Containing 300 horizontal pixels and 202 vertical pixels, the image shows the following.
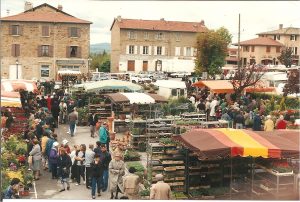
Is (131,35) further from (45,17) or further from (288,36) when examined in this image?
(288,36)

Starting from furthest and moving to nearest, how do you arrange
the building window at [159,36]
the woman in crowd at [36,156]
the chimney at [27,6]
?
1. the building window at [159,36]
2. the chimney at [27,6]
3. the woman in crowd at [36,156]

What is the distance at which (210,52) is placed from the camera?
152 ft

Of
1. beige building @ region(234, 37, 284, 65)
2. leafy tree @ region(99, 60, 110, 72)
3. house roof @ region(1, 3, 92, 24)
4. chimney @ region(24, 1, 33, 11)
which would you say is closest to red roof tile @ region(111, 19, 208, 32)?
leafy tree @ region(99, 60, 110, 72)

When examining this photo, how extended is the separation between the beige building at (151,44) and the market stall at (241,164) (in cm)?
4651

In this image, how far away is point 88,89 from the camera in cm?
2264

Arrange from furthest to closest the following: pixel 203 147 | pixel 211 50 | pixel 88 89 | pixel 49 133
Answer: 1. pixel 211 50
2. pixel 88 89
3. pixel 49 133
4. pixel 203 147

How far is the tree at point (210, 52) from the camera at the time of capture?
150ft

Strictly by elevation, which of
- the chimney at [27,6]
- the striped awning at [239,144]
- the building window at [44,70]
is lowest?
the striped awning at [239,144]

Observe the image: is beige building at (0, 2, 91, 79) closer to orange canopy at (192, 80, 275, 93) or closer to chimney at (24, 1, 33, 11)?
chimney at (24, 1, 33, 11)

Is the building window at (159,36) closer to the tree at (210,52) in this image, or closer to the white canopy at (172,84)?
the tree at (210,52)

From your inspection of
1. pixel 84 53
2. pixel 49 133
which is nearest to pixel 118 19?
pixel 84 53

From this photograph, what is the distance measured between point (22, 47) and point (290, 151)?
39.9 meters

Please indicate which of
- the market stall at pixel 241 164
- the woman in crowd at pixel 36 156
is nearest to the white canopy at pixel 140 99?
the woman in crowd at pixel 36 156

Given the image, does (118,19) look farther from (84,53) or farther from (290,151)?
(290,151)
